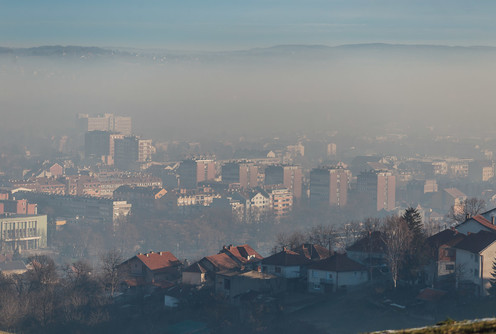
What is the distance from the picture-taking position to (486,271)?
14.2 metres

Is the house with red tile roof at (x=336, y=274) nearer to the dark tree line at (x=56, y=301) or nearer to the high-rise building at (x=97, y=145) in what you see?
the dark tree line at (x=56, y=301)

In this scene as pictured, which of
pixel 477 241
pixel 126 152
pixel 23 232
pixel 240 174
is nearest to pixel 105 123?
pixel 126 152

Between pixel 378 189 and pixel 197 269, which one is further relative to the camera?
pixel 378 189

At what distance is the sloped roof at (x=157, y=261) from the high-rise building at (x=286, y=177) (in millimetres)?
36800

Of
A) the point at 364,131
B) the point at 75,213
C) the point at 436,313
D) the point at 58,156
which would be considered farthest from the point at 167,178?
the point at 436,313

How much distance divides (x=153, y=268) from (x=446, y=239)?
5649mm

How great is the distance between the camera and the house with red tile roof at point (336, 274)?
15.2 m

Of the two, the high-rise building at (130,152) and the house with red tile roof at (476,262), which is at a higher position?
the high-rise building at (130,152)

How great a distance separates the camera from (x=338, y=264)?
15.3 meters

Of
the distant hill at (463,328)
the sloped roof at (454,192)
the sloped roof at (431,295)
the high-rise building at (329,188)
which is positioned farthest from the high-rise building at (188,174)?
the distant hill at (463,328)

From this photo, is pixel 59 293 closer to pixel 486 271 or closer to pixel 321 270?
pixel 321 270

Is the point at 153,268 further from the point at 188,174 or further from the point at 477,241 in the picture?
the point at 188,174

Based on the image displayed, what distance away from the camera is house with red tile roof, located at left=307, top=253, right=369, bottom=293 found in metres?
15.2

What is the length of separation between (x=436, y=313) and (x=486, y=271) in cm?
115
